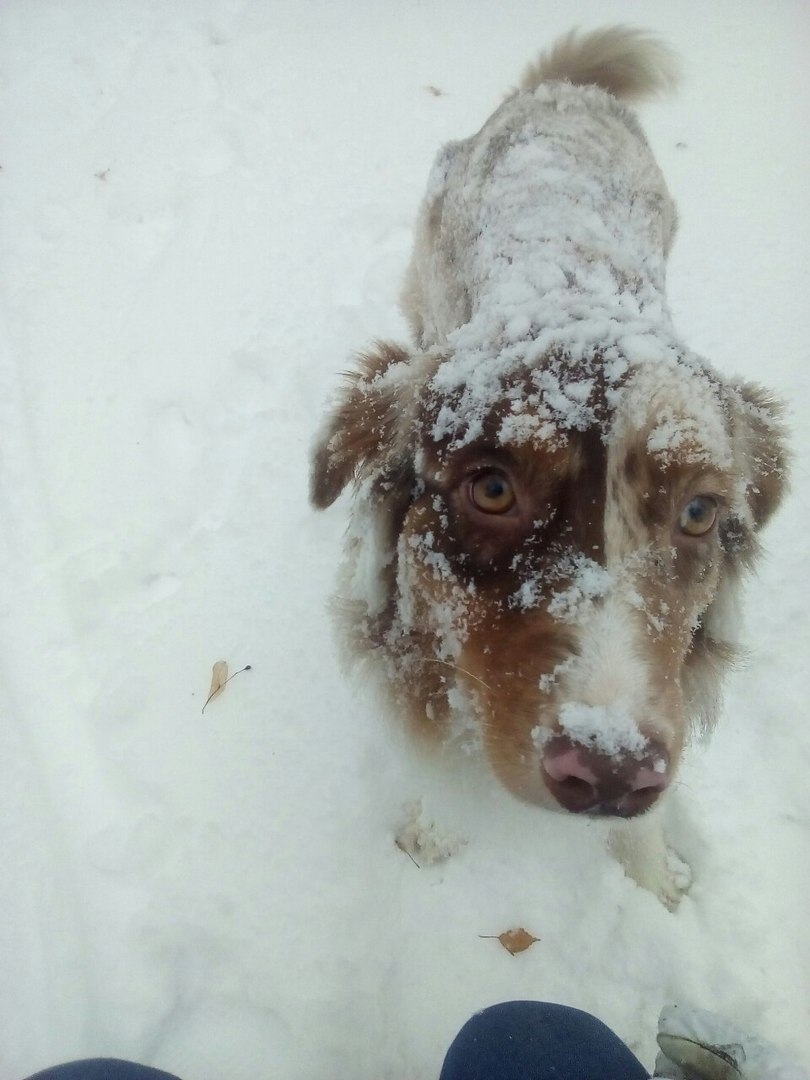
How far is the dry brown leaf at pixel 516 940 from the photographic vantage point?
2.29 m

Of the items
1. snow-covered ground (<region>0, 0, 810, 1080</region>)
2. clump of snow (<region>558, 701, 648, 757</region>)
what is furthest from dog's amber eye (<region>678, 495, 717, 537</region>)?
snow-covered ground (<region>0, 0, 810, 1080</region>)

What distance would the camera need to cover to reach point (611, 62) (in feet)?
14.0

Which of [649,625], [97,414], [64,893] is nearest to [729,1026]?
[649,625]

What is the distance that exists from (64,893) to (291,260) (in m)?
4.08

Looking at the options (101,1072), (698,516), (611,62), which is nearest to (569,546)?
(698,516)

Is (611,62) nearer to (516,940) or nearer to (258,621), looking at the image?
(258,621)

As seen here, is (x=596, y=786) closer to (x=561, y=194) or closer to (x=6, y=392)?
(x=561, y=194)

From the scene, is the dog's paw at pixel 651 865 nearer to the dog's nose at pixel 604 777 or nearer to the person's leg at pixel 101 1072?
the dog's nose at pixel 604 777

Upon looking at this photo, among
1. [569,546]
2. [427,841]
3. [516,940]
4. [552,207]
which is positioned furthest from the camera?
[552,207]

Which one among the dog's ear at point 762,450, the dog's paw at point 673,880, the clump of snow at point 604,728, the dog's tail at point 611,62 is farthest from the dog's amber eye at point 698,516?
the dog's tail at point 611,62

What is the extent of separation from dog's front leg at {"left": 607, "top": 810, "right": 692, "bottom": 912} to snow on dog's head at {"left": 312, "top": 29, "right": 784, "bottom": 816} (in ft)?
1.87

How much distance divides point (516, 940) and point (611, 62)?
5.12 metres

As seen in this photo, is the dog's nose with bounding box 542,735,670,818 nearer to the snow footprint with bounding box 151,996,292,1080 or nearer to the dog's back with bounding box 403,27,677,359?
the dog's back with bounding box 403,27,677,359

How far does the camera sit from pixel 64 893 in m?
2.40
